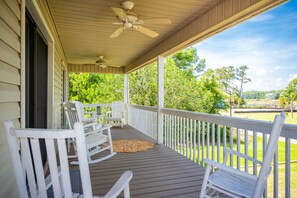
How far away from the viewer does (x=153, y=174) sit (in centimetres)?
289

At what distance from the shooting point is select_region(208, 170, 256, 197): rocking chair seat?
158 centimetres

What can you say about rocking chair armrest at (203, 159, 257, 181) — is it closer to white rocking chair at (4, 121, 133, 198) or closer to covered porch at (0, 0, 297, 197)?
covered porch at (0, 0, 297, 197)

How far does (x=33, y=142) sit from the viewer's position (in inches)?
38.6

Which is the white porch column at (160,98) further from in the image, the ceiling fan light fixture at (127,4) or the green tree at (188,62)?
the green tree at (188,62)

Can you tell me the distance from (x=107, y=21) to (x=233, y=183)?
10.4 feet

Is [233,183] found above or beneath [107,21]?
beneath

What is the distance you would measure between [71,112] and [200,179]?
2.31 meters

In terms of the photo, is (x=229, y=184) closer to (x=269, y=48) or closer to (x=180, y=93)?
(x=180, y=93)

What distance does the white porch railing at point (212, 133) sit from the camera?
190 cm

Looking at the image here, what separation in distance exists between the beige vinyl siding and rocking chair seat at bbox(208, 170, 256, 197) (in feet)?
5.13

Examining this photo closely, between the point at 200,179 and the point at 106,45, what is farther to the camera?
the point at 106,45

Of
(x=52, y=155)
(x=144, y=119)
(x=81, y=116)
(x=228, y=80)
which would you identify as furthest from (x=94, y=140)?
(x=228, y=80)

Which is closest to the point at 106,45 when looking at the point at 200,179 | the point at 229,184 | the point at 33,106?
the point at 33,106

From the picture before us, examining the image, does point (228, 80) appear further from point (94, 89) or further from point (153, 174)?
point (153, 174)
